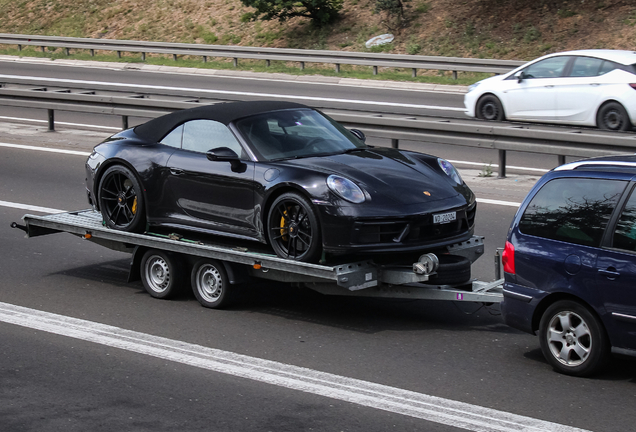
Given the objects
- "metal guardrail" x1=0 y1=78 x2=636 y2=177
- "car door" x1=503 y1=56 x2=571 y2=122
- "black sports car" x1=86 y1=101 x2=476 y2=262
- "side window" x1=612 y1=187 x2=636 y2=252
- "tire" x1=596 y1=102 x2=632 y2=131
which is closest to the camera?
"side window" x1=612 y1=187 x2=636 y2=252

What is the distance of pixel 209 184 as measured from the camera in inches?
318

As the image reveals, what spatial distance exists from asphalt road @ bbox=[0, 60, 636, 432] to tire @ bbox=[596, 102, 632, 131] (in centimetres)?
738

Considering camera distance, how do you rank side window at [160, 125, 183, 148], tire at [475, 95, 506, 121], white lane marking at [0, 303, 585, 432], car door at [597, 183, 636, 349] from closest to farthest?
1. white lane marking at [0, 303, 585, 432]
2. car door at [597, 183, 636, 349]
3. side window at [160, 125, 183, 148]
4. tire at [475, 95, 506, 121]

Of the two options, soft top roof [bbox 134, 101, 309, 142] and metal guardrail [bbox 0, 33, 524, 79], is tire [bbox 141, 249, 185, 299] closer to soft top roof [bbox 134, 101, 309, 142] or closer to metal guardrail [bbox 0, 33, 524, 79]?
soft top roof [bbox 134, 101, 309, 142]

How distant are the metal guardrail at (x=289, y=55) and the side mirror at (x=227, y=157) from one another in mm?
19336

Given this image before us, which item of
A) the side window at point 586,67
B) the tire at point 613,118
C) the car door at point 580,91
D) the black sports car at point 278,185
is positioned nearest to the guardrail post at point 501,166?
the tire at point 613,118

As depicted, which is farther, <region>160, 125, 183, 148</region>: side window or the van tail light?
<region>160, 125, 183, 148</region>: side window

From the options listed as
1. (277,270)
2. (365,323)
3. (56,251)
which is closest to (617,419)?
(365,323)

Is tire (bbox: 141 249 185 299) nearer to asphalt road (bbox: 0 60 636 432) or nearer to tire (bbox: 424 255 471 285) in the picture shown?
asphalt road (bbox: 0 60 636 432)

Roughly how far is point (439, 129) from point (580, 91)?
3.95 m

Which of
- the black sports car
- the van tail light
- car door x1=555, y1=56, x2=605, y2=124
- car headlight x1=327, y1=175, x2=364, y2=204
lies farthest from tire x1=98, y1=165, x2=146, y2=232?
car door x1=555, y1=56, x2=605, y2=124

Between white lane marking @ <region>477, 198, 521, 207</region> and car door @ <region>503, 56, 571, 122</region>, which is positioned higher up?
car door @ <region>503, 56, 571, 122</region>

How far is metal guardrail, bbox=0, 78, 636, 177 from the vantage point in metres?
12.4

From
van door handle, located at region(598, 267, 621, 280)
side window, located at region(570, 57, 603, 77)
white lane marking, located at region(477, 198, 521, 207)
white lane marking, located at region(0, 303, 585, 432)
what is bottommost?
white lane marking, located at region(0, 303, 585, 432)
